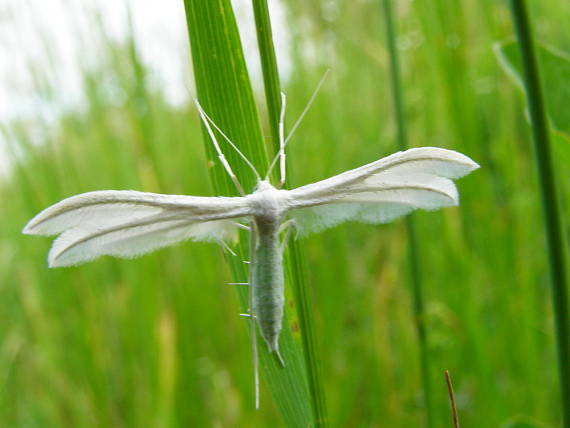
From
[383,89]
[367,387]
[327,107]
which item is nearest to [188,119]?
[327,107]

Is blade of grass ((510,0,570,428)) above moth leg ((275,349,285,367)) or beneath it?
above

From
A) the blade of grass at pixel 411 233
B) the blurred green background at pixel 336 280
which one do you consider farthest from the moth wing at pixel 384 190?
the blurred green background at pixel 336 280

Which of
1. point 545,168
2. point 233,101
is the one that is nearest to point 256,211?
point 233,101

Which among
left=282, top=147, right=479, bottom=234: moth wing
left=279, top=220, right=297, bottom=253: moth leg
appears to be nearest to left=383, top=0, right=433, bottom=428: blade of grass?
left=282, top=147, right=479, bottom=234: moth wing

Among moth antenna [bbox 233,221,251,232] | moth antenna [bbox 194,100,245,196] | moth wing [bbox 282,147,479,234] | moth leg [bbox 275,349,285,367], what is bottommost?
moth leg [bbox 275,349,285,367]

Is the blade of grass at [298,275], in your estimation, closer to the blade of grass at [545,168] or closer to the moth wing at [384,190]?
the moth wing at [384,190]

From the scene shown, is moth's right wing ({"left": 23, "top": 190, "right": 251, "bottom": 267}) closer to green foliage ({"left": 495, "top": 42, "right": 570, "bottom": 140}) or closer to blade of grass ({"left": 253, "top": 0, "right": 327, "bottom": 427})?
blade of grass ({"left": 253, "top": 0, "right": 327, "bottom": 427})

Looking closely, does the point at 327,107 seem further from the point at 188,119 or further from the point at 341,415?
the point at 341,415

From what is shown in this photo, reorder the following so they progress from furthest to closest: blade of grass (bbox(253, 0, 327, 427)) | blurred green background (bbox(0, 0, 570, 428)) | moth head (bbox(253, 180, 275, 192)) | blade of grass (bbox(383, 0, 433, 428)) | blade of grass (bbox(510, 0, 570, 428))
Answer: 1. blurred green background (bbox(0, 0, 570, 428))
2. blade of grass (bbox(383, 0, 433, 428))
3. moth head (bbox(253, 180, 275, 192))
4. blade of grass (bbox(253, 0, 327, 427))
5. blade of grass (bbox(510, 0, 570, 428))
